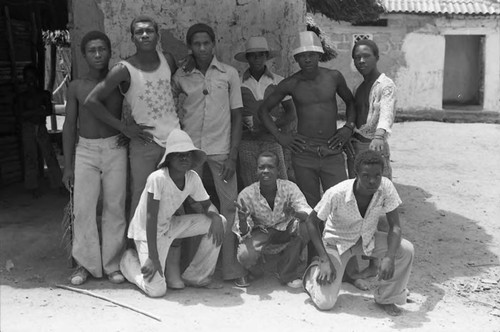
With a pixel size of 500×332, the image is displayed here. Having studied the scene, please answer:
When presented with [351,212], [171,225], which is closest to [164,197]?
[171,225]

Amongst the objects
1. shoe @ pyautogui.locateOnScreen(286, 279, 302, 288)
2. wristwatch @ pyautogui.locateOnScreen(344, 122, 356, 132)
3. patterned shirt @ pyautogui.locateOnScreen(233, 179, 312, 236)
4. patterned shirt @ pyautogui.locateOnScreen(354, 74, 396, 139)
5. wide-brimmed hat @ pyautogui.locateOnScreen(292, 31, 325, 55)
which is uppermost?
wide-brimmed hat @ pyautogui.locateOnScreen(292, 31, 325, 55)

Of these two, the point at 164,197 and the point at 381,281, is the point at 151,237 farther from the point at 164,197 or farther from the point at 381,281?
the point at 381,281

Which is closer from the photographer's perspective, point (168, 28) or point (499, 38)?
point (168, 28)

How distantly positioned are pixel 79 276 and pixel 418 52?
1163 cm

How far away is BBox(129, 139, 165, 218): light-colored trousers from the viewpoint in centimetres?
448

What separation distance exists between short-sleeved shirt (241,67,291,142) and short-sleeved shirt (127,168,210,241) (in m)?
0.77

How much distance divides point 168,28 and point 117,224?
1.67 metres

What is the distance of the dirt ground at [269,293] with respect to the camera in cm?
392

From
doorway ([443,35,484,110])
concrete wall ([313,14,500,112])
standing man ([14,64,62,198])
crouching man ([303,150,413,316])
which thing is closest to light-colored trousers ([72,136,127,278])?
crouching man ([303,150,413,316])

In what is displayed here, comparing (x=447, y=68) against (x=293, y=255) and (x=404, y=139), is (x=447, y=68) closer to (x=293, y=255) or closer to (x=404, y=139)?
(x=404, y=139)

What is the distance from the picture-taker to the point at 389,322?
4047mm

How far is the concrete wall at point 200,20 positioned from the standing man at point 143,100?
2.12 ft

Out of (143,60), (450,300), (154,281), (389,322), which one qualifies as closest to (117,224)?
(154,281)

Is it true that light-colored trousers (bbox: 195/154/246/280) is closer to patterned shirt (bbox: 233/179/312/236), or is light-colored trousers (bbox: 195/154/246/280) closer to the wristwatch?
patterned shirt (bbox: 233/179/312/236)
